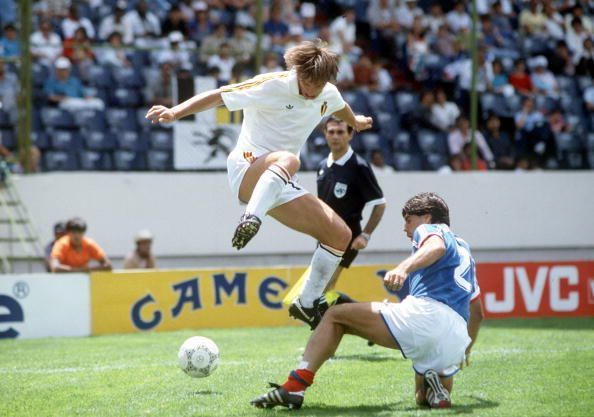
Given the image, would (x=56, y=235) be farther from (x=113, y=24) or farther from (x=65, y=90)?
(x=113, y=24)

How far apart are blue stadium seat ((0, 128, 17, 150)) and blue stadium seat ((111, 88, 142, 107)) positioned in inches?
60.5

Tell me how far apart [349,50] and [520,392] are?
11.1 metres

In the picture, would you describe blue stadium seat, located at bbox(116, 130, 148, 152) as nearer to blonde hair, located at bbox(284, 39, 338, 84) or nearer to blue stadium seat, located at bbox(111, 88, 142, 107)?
blue stadium seat, located at bbox(111, 88, 142, 107)

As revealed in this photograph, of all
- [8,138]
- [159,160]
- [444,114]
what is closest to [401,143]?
[444,114]

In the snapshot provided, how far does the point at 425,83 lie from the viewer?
1697cm

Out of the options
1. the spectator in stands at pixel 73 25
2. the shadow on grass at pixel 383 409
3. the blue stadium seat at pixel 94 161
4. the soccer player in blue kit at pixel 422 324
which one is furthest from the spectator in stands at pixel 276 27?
the shadow on grass at pixel 383 409

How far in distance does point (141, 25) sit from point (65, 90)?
7.53 ft

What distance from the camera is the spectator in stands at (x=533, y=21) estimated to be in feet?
63.6

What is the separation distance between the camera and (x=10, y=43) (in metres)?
15.3

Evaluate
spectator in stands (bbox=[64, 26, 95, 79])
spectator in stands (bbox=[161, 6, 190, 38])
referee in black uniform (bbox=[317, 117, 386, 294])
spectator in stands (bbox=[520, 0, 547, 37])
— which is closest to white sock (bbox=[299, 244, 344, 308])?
referee in black uniform (bbox=[317, 117, 386, 294])

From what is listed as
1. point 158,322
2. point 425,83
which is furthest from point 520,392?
point 425,83

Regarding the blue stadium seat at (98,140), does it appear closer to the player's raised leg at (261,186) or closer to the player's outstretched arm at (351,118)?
the player's outstretched arm at (351,118)

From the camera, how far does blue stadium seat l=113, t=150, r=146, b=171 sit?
15.0m

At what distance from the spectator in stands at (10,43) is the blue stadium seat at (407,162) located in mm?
6151
